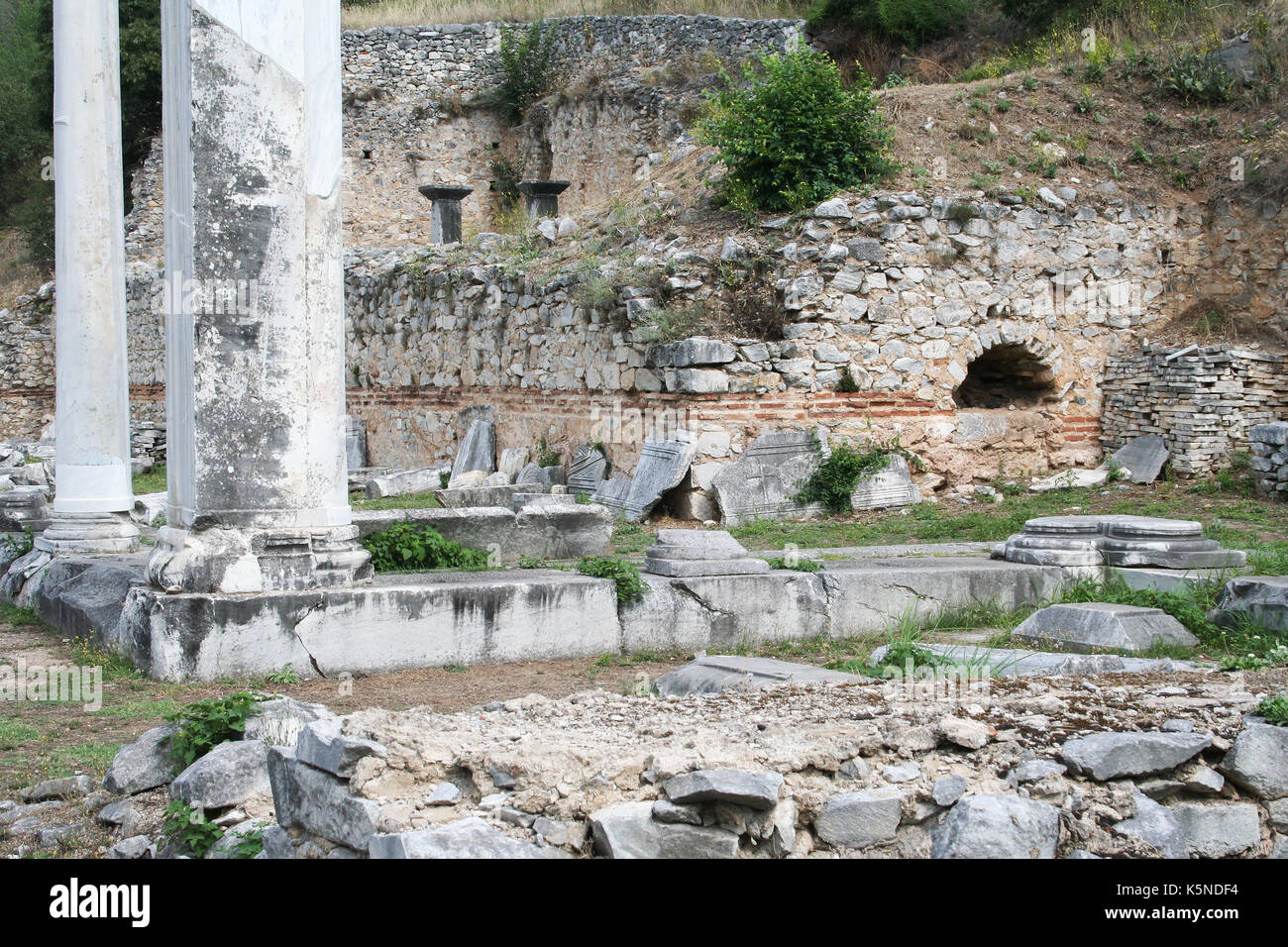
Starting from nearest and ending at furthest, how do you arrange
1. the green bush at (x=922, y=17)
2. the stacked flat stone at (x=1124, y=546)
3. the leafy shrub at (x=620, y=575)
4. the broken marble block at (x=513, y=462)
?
the leafy shrub at (x=620, y=575) → the stacked flat stone at (x=1124, y=546) → the broken marble block at (x=513, y=462) → the green bush at (x=922, y=17)

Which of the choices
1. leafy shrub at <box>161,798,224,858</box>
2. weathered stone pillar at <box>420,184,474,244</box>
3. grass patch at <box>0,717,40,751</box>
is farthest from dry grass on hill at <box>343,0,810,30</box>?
leafy shrub at <box>161,798,224,858</box>

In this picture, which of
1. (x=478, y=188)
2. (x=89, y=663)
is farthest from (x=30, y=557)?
(x=478, y=188)

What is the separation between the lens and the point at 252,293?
6.52m

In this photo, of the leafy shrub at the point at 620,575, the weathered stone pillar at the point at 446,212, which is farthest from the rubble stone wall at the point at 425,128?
the leafy shrub at the point at 620,575

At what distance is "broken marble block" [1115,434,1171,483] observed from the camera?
519 inches

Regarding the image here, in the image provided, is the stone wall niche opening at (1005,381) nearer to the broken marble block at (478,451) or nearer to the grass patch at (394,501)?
the broken marble block at (478,451)

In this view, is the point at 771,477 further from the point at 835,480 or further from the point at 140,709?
the point at 140,709

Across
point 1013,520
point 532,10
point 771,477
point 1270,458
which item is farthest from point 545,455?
point 532,10

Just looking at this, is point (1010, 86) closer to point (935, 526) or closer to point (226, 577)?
point (935, 526)

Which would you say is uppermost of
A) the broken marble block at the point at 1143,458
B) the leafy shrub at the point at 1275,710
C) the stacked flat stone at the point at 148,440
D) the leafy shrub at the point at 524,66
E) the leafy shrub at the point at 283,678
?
the leafy shrub at the point at 524,66

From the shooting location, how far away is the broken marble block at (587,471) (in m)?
13.3

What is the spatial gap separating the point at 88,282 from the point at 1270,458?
1054 centimetres

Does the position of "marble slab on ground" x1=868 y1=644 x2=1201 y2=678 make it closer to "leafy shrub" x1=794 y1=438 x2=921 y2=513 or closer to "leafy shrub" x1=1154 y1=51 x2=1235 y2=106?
"leafy shrub" x1=794 y1=438 x2=921 y2=513

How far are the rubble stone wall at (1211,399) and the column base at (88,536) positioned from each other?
10064 millimetres
